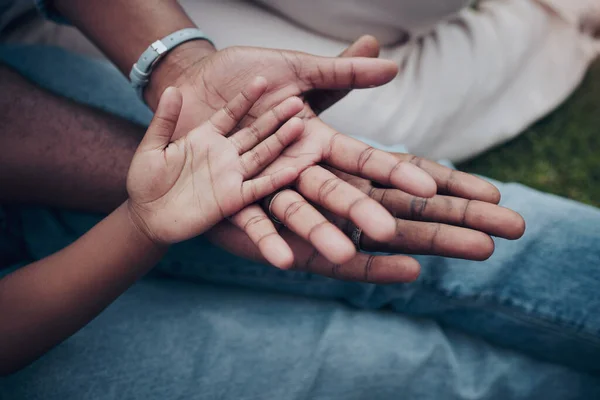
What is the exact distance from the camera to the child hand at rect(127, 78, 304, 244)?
0.81 meters

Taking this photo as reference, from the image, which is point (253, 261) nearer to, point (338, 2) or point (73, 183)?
point (73, 183)

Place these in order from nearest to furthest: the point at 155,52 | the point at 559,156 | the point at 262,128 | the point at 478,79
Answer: the point at 262,128 < the point at 155,52 < the point at 478,79 < the point at 559,156

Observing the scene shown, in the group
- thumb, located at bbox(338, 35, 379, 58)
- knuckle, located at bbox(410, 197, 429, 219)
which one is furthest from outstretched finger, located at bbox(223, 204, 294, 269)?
thumb, located at bbox(338, 35, 379, 58)

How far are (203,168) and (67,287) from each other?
33cm

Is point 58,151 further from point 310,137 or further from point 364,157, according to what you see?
point 364,157

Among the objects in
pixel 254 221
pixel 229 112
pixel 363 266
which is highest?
pixel 229 112

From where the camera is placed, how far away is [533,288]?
0.93 m

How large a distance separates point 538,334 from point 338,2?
937 mm

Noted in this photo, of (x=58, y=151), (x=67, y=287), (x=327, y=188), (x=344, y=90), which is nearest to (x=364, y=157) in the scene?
(x=327, y=188)

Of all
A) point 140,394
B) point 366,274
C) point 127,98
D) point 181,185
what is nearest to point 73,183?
point 127,98

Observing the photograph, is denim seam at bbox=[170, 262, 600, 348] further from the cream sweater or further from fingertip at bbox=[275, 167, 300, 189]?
the cream sweater

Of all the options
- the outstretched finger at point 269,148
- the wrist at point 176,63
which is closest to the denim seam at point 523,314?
the outstretched finger at point 269,148

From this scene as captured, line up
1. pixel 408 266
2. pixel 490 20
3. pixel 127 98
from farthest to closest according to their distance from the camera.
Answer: pixel 490 20 → pixel 127 98 → pixel 408 266

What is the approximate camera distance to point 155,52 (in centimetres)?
106
